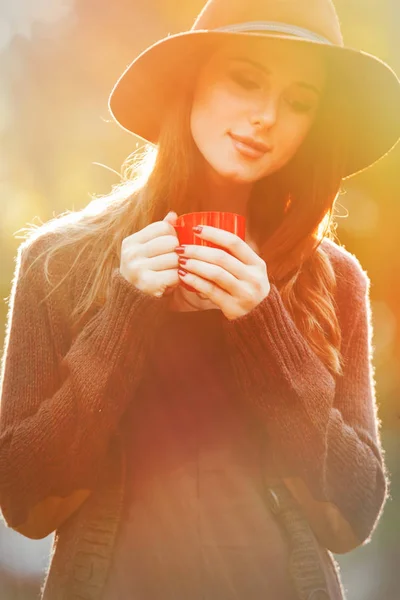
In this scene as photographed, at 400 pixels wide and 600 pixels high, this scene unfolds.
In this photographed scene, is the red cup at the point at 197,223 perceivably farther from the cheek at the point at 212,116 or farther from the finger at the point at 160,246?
the cheek at the point at 212,116

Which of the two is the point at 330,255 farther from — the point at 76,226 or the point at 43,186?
the point at 43,186

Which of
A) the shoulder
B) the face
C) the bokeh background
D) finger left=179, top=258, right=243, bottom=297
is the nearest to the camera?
finger left=179, top=258, right=243, bottom=297

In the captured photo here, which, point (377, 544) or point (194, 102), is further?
point (377, 544)

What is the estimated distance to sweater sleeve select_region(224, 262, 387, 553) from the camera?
27.3 inches

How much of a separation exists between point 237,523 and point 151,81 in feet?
1.68

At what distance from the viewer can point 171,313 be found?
757 millimetres

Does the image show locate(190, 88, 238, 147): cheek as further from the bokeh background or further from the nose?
the bokeh background

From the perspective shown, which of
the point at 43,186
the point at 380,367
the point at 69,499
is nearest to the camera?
the point at 69,499

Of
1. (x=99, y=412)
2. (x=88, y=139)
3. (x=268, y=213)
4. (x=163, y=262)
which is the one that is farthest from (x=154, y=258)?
(x=88, y=139)

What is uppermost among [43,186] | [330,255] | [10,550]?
[43,186]

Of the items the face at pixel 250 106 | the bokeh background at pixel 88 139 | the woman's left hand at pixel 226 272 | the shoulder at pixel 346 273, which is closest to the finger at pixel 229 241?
the woman's left hand at pixel 226 272

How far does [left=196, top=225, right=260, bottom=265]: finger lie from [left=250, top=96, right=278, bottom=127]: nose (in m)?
0.15

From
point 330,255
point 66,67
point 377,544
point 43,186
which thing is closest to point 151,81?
point 330,255

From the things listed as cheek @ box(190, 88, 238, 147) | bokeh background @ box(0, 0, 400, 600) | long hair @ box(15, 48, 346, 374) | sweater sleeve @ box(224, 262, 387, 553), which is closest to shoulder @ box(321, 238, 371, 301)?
long hair @ box(15, 48, 346, 374)
